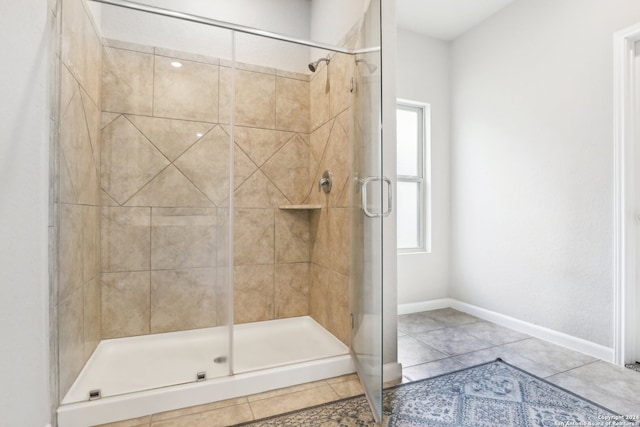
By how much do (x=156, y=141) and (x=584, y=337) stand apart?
3070mm

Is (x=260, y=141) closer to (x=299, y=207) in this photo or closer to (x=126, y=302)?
(x=299, y=207)

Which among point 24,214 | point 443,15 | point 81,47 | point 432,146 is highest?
point 443,15

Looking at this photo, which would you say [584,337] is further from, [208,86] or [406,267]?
[208,86]

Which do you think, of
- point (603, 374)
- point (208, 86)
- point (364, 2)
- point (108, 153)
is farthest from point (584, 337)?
point (108, 153)

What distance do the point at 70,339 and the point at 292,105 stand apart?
2.00m

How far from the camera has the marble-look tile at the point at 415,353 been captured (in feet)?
6.76

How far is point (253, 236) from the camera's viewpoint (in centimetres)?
244

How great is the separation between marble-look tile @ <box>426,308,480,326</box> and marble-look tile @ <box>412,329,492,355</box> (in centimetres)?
24

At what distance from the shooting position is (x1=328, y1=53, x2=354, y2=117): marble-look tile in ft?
6.66

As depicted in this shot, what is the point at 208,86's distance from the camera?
2.04 metres

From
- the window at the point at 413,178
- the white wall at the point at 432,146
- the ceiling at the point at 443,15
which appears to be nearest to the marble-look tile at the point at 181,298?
the white wall at the point at 432,146

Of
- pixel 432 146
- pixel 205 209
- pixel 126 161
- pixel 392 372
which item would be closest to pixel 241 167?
pixel 205 209

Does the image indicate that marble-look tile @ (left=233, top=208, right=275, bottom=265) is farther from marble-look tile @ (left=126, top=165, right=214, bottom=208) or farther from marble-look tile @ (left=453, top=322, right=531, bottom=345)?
marble-look tile @ (left=453, top=322, right=531, bottom=345)

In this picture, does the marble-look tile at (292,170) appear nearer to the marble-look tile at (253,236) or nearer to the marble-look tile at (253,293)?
the marble-look tile at (253,236)
